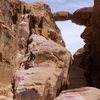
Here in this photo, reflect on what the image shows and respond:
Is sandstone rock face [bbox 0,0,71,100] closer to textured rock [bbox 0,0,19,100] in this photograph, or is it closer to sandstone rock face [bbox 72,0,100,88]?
textured rock [bbox 0,0,19,100]

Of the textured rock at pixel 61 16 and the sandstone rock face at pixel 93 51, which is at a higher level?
the textured rock at pixel 61 16

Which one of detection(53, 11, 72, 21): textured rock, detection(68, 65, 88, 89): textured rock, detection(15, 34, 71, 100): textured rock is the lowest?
detection(68, 65, 88, 89): textured rock

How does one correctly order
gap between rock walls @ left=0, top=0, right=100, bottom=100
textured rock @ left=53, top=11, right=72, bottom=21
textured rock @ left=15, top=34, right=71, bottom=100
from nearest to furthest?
textured rock @ left=15, top=34, right=71, bottom=100 → gap between rock walls @ left=0, top=0, right=100, bottom=100 → textured rock @ left=53, top=11, right=72, bottom=21

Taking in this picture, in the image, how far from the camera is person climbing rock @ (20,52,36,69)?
10523 mm

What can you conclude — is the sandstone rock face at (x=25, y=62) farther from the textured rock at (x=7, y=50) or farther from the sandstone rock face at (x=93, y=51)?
the sandstone rock face at (x=93, y=51)

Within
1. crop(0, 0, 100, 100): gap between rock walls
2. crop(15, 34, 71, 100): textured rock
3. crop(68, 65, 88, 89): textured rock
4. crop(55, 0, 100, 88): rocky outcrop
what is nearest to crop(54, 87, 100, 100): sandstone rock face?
crop(0, 0, 100, 100): gap between rock walls

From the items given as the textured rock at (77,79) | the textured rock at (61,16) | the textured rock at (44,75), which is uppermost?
the textured rock at (61,16)

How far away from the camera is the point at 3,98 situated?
9.13m

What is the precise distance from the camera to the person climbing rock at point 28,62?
34.5 feet

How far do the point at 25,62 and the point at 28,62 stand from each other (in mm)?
131

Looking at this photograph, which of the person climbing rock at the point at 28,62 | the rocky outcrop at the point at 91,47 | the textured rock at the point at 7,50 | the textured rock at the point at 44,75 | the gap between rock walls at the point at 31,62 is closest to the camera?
the textured rock at the point at 44,75

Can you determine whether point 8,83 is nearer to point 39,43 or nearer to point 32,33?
point 39,43

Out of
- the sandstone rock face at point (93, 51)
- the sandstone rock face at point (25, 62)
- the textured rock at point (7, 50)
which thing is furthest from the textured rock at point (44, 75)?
the sandstone rock face at point (93, 51)

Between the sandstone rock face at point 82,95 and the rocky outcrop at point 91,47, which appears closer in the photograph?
the sandstone rock face at point 82,95
